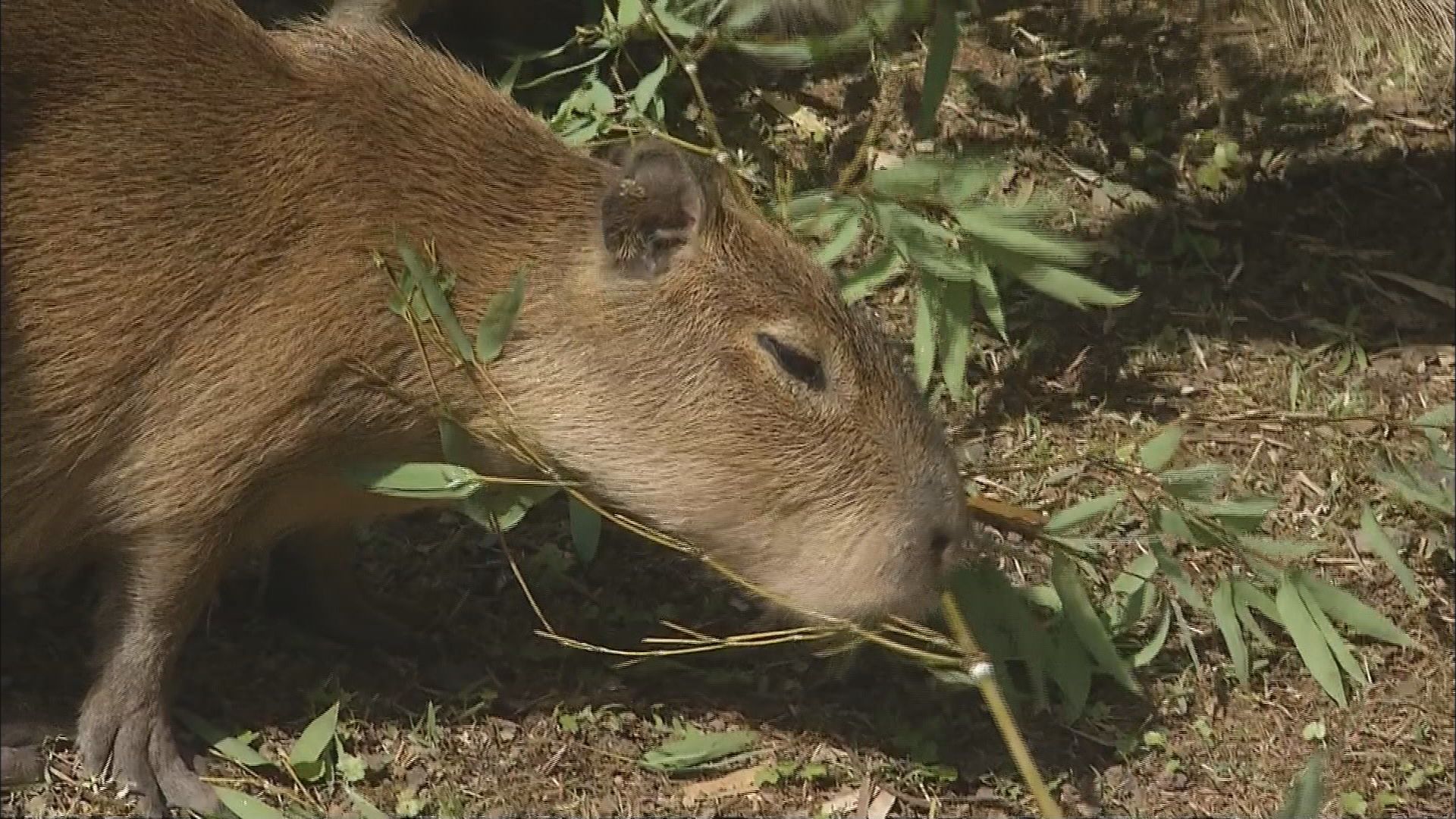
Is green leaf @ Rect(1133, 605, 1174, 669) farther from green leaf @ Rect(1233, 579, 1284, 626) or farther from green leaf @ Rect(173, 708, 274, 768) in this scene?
green leaf @ Rect(173, 708, 274, 768)

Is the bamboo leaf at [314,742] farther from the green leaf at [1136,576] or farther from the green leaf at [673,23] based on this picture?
the green leaf at [673,23]

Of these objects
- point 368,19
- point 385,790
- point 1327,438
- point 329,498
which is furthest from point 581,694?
point 1327,438

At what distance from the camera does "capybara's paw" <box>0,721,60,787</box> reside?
3.30 meters

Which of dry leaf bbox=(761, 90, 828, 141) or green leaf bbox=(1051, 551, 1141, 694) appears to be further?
dry leaf bbox=(761, 90, 828, 141)

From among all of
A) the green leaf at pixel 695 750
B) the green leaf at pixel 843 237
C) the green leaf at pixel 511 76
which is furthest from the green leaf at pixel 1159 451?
the green leaf at pixel 511 76

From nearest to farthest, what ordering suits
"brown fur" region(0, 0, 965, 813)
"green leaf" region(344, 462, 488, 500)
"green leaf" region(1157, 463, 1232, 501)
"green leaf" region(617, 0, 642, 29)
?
"brown fur" region(0, 0, 965, 813) → "green leaf" region(344, 462, 488, 500) → "green leaf" region(1157, 463, 1232, 501) → "green leaf" region(617, 0, 642, 29)

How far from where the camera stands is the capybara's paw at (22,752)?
3.30m

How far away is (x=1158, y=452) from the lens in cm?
390

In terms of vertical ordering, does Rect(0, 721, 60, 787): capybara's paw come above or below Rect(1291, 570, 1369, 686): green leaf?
below

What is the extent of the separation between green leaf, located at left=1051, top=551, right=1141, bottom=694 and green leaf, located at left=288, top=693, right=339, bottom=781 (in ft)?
4.92

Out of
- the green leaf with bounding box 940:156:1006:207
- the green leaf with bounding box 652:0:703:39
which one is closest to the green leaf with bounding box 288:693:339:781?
the green leaf with bounding box 940:156:1006:207

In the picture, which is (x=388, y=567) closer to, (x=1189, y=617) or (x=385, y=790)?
(x=385, y=790)

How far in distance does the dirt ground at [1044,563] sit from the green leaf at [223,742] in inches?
1.2

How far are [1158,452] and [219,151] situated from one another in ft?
6.93
